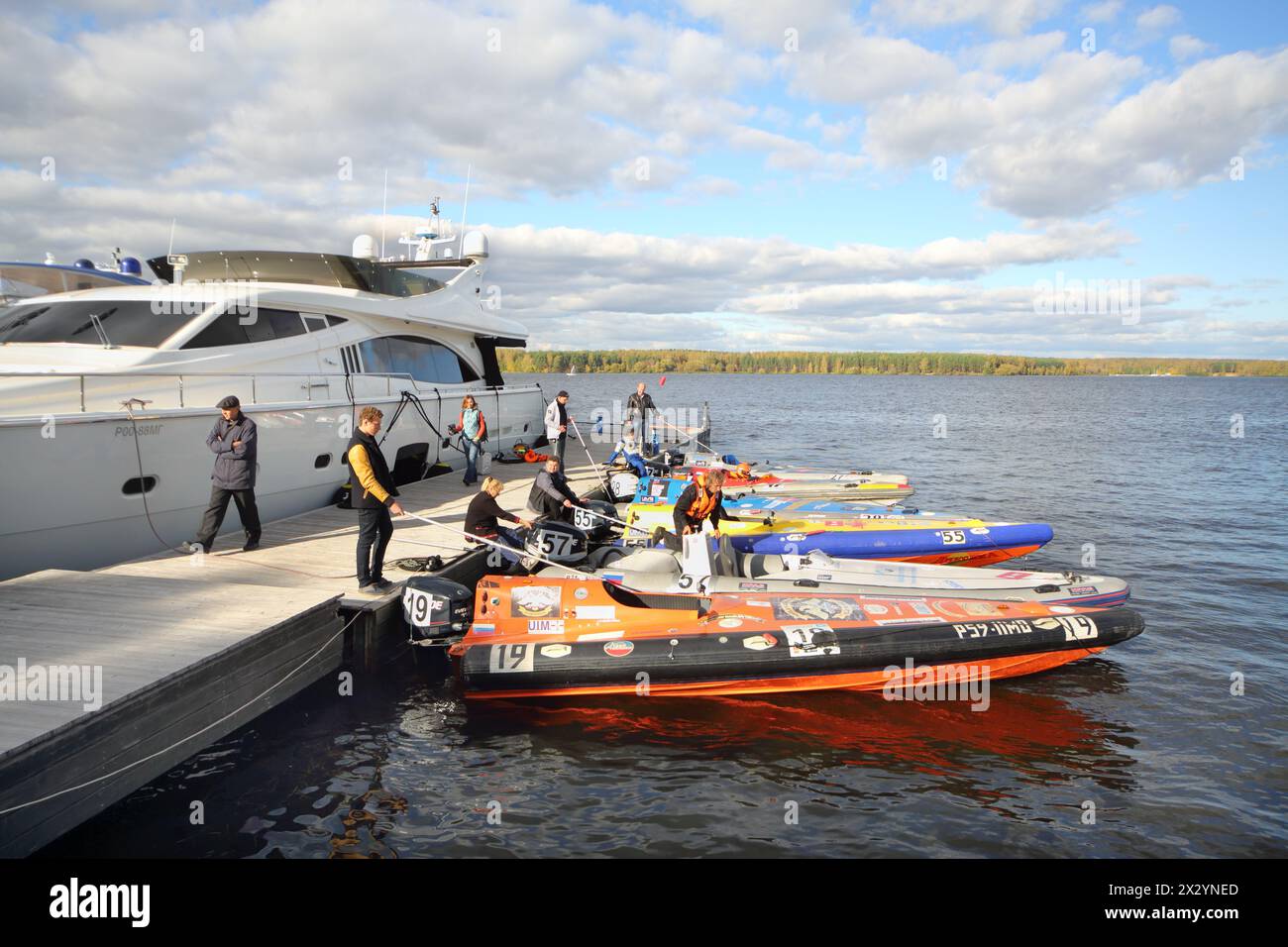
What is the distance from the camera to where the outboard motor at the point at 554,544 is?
30.3 feet

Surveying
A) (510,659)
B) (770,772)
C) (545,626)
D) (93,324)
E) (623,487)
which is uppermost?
(93,324)

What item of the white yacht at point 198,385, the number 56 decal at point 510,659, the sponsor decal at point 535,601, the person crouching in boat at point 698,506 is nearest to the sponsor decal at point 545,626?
the sponsor decal at point 535,601

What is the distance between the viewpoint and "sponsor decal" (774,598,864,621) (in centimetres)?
754

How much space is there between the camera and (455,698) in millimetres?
7543

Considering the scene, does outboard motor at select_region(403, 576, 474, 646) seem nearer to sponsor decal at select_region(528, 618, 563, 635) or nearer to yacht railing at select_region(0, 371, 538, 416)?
sponsor decal at select_region(528, 618, 563, 635)

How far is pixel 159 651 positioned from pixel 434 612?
2.25 metres

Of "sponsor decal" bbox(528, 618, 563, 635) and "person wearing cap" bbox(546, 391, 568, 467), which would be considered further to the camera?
"person wearing cap" bbox(546, 391, 568, 467)

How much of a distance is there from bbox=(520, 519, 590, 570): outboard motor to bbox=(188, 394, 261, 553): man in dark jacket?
125 inches

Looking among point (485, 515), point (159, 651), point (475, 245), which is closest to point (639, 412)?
point (475, 245)

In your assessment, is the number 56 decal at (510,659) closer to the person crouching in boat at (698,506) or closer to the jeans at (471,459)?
the person crouching in boat at (698,506)

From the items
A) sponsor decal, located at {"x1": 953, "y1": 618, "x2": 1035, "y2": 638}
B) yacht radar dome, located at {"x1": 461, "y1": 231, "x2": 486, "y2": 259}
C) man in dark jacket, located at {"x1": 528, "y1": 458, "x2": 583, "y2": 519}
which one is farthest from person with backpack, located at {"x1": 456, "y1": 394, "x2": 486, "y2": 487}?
sponsor decal, located at {"x1": 953, "y1": 618, "x2": 1035, "y2": 638}

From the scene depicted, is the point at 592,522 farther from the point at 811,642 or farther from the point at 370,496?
the point at 811,642

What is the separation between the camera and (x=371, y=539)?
7.75 meters
